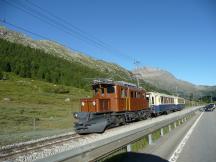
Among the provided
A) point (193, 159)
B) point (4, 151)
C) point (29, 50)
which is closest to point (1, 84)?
point (29, 50)

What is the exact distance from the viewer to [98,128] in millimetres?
22797

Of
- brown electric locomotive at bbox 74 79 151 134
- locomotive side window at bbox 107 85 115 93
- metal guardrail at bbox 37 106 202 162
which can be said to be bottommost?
metal guardrail at bbox 37 106 202 162

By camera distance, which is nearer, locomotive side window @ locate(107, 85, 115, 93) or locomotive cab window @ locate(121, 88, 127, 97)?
locomotive side window @ locate(107, 85, 115, 93)

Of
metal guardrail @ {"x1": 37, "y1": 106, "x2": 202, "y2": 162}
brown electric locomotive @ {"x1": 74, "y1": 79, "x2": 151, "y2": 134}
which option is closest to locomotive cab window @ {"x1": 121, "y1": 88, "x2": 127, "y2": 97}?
brown electric locomotive @ {"x1": 74, "y1": 79, "x2": 151, "y2": 134}

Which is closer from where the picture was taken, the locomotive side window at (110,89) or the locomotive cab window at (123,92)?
the locomotive side window at (110,89)

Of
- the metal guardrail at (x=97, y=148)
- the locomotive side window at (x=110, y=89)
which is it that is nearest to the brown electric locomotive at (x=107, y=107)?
the locomotive side window at (x=110, y=89)

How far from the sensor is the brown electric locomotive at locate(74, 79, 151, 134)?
22.6 meters

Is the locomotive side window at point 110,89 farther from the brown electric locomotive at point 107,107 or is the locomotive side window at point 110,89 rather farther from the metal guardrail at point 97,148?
the metal guardrail at point 97,148

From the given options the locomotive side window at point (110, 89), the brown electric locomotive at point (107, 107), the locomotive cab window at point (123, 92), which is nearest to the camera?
the brown electric locomotive at point (107, 107)

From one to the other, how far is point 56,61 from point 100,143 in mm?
144838

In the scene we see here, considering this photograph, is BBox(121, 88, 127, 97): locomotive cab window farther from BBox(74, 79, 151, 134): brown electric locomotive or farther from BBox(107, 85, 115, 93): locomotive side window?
BBox(107, 85, 115, 93): locomotive side window

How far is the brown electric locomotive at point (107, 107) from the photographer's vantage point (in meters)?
22.6

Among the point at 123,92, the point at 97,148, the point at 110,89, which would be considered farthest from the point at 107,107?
the point at 97,148

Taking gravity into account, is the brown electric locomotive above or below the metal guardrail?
above
